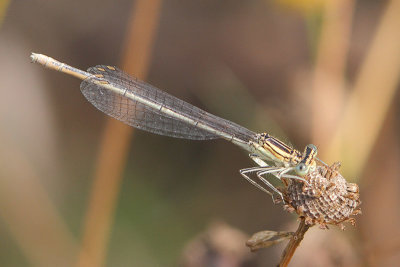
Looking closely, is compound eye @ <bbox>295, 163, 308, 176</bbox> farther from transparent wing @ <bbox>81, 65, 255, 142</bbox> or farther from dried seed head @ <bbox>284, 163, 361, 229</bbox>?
transparent wing @ <bbox>81, 65, 255, 142</bbox>

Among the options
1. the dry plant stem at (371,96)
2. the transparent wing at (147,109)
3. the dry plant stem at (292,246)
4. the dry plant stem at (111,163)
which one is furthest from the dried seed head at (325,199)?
the dry plant stem at (111,163)

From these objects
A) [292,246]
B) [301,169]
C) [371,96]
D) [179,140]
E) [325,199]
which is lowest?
[292,246]

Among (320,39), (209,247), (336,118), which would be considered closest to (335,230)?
(209,247)

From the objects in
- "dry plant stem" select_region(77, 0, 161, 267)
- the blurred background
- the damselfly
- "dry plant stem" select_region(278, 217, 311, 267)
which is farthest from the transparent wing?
"dry plant stem" select_region(278, 217, 311, 267)

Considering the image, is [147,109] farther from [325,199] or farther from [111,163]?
[325,199]

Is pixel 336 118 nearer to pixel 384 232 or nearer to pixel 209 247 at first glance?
pixel 384 232

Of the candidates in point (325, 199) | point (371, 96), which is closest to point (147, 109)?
point (325, 199)
